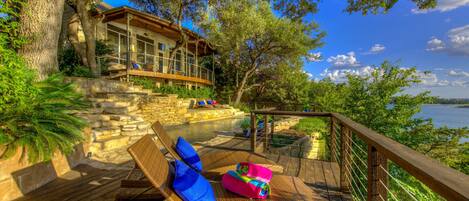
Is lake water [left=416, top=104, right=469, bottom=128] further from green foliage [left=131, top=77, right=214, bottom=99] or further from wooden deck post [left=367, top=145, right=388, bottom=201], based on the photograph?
green foliage [left=131, top=77, right=214, bottom=99]

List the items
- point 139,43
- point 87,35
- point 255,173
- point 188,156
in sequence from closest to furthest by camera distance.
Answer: point 255,173
point 188,156
point 87,35
point 139,43

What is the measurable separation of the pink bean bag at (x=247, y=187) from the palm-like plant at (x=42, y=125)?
8.18ft

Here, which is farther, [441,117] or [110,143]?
[441,117]

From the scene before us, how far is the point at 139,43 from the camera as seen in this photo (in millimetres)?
15781

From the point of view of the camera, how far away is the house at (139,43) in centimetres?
1140

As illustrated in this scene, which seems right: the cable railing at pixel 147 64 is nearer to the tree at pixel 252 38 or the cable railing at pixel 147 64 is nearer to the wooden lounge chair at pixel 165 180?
the tree at pixel 252 38

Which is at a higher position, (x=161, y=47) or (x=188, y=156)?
(x=161, y=47)

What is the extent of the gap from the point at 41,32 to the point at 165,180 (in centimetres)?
550

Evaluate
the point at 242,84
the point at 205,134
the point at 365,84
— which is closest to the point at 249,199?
the point at 205,134

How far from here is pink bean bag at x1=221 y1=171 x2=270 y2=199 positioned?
2.06 m

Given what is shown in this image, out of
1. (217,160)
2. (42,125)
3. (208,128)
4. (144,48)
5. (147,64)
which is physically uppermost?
(144,48)

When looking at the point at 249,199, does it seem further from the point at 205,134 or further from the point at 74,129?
the point at 205,134

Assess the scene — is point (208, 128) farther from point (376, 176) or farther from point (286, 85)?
point (286, 85)

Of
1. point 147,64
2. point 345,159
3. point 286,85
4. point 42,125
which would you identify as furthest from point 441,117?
point 42,125
